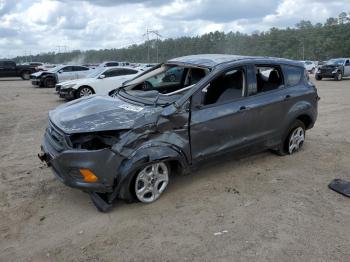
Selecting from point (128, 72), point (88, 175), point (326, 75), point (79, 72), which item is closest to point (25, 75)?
point (79, 72)

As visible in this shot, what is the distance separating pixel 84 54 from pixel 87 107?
12463 centimetres

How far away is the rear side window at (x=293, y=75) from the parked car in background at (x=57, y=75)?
19426 millimetres

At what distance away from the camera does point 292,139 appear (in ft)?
22.1

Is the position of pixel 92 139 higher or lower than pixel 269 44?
lower

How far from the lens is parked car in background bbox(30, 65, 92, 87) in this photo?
955 inches

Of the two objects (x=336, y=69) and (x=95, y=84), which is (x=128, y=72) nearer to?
(x=95, y=84)

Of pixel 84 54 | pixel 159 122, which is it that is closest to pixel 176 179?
pixel 159 122

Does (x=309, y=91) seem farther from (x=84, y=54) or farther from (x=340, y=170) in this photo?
(x=84, y=54)

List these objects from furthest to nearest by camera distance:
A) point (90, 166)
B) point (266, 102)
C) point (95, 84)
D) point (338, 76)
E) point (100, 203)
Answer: point (338, 76), point (95, 84), point (266, 102), point (100, 203), point (90, 166)

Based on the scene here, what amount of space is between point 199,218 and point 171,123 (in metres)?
1.19

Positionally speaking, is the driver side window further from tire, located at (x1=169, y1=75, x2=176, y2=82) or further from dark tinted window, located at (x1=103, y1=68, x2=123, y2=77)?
dark tinted window, located at (x1=103, y1=68, x2=123, y2=77)

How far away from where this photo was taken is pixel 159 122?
473 cm

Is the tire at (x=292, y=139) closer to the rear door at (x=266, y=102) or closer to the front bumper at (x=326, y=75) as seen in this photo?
the rear door at (x=266, y=102)

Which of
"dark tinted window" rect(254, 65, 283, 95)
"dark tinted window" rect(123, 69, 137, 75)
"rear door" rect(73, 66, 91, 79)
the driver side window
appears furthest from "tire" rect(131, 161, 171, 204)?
"rear door" rect(73, 66, 91, 79)
